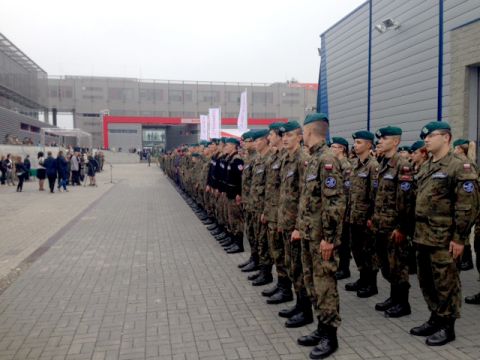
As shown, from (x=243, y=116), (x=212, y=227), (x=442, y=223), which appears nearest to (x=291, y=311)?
(x=442, y=223)

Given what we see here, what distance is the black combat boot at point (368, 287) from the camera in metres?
A: 5.01

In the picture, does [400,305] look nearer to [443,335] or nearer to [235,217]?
[443,335]

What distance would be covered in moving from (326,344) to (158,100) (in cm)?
6750

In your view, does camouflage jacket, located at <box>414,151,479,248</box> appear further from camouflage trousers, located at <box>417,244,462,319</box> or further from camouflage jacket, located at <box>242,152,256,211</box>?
camouflage jacket, located at <box>242,152,256,211</box>

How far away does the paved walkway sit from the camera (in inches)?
143

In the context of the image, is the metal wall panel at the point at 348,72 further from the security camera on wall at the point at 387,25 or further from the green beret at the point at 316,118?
the green beret at the point at 316,118

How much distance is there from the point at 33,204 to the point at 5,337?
11.1m

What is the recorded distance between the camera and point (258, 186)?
5629 mm

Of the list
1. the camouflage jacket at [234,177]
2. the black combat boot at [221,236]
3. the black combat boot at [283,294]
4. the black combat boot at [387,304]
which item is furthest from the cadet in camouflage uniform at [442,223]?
the black combat boot at [221,236]

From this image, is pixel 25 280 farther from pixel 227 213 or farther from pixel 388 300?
pixel 388 300

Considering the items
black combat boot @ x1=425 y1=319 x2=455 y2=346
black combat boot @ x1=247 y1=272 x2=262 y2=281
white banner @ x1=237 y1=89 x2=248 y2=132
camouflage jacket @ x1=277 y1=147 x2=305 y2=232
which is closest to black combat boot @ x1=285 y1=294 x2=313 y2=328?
camouflage jacket @ x1=277 y1=147 x2=305 y2=232

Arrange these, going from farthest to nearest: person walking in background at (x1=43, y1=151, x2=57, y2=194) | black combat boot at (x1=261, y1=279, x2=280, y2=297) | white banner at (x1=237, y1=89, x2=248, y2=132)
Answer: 1. person walking in background at (x1=43, y1=151, x2=57, y2=194)
2. white banner at (x1=237, y1=89, x2=248, y2=132)
3. black combat boot at (x1=261, y1=279, x2=280, y2=297)

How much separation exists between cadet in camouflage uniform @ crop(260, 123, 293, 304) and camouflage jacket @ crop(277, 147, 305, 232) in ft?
1.56

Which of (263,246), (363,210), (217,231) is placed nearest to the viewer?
(363,210)
